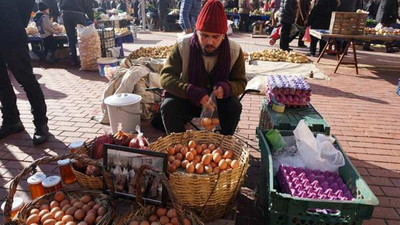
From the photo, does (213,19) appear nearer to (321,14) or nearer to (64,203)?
(64,203)

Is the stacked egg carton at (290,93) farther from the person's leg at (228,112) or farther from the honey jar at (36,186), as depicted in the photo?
the honey jar at (36,186)

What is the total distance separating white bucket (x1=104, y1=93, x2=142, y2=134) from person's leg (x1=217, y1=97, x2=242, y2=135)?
1.12 m

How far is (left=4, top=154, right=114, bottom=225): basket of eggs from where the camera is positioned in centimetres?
155

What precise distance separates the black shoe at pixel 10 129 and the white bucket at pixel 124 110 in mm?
1092

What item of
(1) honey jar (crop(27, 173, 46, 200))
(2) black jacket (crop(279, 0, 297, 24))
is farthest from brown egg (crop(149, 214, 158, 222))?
(2) black jacket (crop(279, 0, 297, 24))

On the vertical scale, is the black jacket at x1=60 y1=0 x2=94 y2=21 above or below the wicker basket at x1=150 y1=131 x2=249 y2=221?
above

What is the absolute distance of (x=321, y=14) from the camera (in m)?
7.61

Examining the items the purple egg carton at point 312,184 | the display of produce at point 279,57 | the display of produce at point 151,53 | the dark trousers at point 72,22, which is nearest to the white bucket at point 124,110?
the purple egg carton at point 312,184

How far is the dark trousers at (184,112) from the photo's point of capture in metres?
2.58

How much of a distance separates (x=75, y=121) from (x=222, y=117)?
84.4 inches

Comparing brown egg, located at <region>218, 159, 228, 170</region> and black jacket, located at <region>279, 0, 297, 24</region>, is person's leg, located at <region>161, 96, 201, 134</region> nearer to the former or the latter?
brown egg, located at <region>218, 159, 228, 170</region>

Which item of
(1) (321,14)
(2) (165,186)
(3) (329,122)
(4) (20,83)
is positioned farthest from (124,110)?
(1) (321,14)

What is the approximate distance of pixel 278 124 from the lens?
2.62 m

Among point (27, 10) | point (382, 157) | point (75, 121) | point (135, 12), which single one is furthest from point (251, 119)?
point (135, 12)
